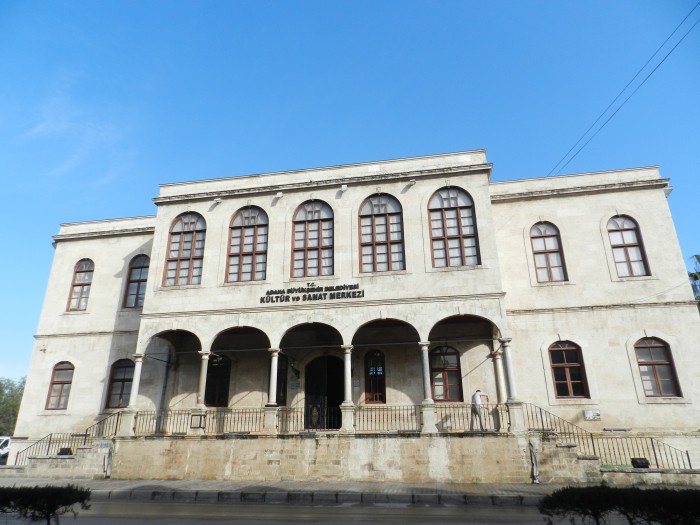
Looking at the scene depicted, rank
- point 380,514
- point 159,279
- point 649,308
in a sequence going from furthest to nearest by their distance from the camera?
1. point 159,279
2. point 649,308
3. point 380,514

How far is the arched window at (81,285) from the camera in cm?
2172

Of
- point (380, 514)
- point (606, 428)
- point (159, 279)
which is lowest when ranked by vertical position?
point (380, 514)

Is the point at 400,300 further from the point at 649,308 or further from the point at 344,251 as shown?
the point at 649,308

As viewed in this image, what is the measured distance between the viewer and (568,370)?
16891mm

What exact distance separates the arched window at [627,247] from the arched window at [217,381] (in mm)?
15693

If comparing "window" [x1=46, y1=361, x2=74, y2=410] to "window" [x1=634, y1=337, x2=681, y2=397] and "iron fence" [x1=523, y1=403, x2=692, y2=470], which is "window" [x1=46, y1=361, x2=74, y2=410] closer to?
"iron fence" [x1=523, y1=403, x2=692, y2=470]

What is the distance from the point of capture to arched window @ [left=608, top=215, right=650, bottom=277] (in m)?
17.6

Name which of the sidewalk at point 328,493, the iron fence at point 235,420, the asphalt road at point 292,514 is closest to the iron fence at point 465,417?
the sidewalk at point 328,493

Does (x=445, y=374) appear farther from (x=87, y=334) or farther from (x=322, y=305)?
(x=87, y=334)

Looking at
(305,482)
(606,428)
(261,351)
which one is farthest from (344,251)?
(606,428)

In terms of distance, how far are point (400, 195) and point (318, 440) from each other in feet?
30.1

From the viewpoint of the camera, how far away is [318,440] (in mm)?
14688

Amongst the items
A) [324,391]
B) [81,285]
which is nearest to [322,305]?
[324,391]

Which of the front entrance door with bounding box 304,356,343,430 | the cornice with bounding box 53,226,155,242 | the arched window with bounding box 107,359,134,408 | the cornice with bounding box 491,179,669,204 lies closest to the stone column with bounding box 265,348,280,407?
the front entrance door with bounding box 304,356,343,430
